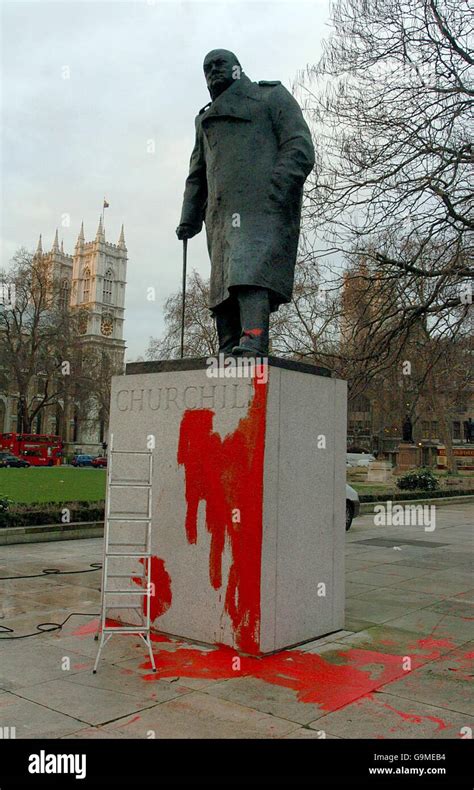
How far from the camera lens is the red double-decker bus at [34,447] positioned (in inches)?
2154

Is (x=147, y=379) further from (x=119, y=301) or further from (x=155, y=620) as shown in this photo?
(x=119, y=301)

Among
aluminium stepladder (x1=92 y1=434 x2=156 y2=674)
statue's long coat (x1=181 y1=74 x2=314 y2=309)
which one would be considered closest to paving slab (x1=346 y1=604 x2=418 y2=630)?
aluminium stepladder (x1=92 y1=434 x2=156 y2=674)

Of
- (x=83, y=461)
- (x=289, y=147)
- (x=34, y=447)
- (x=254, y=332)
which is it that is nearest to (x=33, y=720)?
(x=254, y=332)

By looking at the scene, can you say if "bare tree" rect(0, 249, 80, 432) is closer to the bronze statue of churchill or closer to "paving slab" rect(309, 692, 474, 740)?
the bronze statue of churchill

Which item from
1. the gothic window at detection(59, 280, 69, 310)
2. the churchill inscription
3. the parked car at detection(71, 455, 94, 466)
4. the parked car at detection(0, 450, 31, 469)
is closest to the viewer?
the churchill inscription

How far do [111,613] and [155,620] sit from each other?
57 centimetres

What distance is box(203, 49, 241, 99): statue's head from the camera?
227 inches

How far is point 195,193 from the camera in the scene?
6.45m

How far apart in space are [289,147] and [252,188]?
0.45m

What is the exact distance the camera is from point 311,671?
187 inches

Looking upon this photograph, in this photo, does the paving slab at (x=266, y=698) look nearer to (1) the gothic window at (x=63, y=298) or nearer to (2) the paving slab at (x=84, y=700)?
(2) the paving slab at (x=84, y=700)

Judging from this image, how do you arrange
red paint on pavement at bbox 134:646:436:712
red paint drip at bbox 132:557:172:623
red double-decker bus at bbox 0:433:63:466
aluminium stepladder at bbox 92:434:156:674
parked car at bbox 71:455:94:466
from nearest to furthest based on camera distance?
red paint on pavement at bbox 134:646:436:712 → aluminium stepladder at bbox 92:434:156:674 → red paint drip at bbox 132:557:172:623 → red double-decker bus at bbox 0:433:63:466 → parked car at bbox 71:455:94:466

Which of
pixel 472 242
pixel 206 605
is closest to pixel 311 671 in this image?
pixel 206 605

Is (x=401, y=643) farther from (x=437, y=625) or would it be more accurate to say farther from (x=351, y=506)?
(x=351, y=506)
